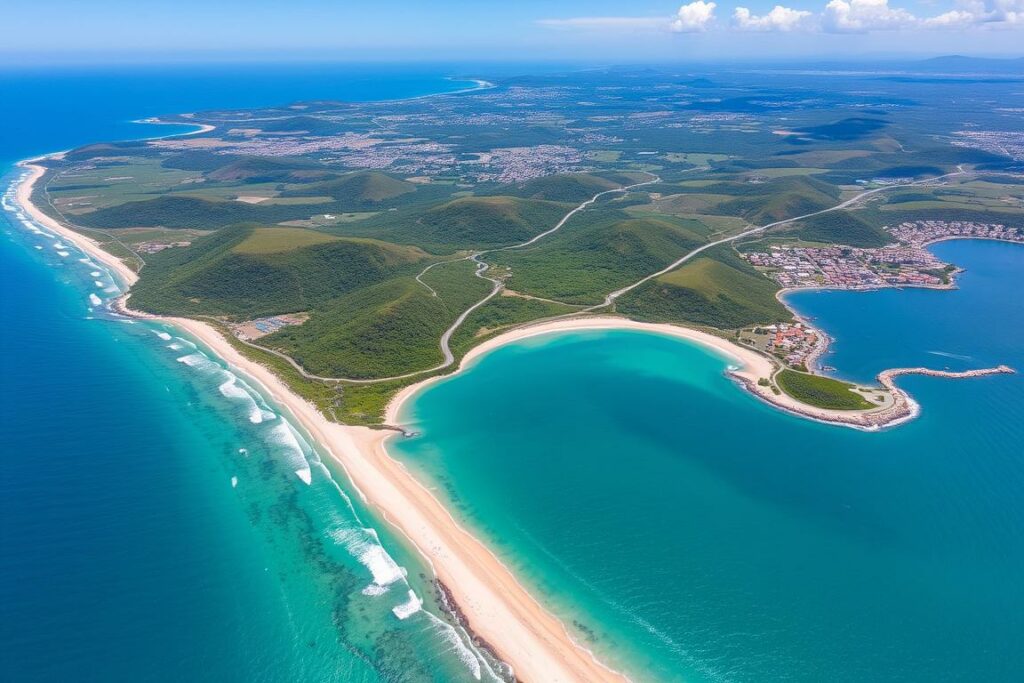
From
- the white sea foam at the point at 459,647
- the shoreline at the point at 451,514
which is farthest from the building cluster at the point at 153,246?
the white sea foam at the point at 459,647

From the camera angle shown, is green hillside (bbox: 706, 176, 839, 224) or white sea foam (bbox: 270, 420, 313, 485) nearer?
white sea foam (bbox: 270, 420, 313, 485)

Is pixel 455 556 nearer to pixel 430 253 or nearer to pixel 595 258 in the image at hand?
pixel 595 258

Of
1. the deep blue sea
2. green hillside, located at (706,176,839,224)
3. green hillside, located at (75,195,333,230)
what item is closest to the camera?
the deep blue sea

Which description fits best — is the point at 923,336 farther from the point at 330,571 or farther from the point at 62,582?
the point at 62,582

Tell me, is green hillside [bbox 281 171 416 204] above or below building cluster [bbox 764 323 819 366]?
above

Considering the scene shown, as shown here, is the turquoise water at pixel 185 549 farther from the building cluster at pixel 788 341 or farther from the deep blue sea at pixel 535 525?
the building cluster at pixel 788 341

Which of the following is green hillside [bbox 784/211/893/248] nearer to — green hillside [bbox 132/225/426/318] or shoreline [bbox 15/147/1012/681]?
shoreline [bbox 15/147/1012/681]

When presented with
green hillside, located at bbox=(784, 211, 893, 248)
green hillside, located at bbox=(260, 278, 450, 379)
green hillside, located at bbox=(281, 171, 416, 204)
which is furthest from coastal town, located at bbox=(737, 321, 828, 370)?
green hillside, located at bbox=(281, 171, 416, 204)
